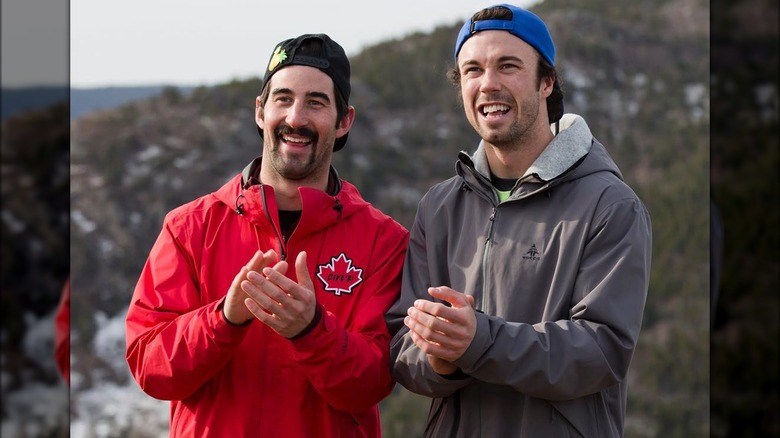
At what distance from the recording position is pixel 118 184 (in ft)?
62.1

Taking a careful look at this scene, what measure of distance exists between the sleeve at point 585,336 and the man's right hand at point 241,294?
0.56m

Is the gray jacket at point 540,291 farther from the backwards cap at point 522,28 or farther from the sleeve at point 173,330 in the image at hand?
the sleeve at point 173,330

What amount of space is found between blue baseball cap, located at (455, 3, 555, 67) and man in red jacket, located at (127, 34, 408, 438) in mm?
448

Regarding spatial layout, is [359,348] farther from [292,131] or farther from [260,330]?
[292,131]

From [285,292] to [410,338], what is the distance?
1.29 ft

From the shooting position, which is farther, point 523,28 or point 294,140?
point 294,140

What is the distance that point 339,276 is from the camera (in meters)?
2.87

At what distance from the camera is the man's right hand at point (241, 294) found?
8.23ft

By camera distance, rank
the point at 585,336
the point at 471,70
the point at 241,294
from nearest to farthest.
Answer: the point at 585,336
the point at 241,294
the point at 471,70

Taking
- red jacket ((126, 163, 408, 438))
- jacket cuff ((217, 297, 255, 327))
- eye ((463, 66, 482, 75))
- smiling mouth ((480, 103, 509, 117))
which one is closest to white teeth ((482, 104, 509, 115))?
smiling mouth ((480, 103, 509, 117))

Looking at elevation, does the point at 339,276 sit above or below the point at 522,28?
below

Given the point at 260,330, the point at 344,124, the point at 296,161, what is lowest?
the point at 260,330

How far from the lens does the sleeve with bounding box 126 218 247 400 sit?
8.51 ft

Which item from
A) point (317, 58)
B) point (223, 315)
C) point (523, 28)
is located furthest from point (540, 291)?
point (317, 58)
